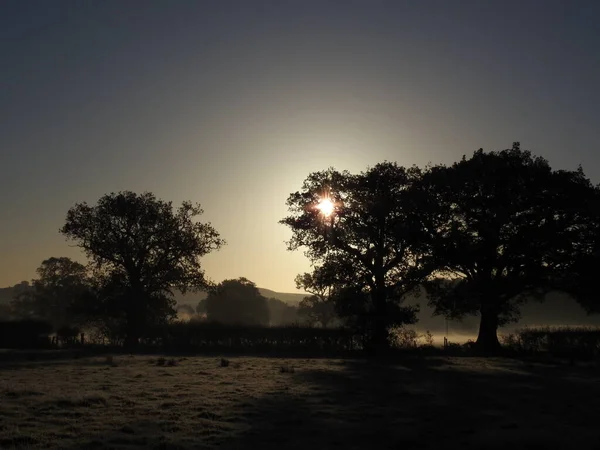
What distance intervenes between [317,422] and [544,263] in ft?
112

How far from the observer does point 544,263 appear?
43.8 m

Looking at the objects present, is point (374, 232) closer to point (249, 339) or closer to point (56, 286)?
point (249, 339)

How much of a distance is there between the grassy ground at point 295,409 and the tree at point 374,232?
54.7 ft

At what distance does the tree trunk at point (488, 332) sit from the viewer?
44.4 m

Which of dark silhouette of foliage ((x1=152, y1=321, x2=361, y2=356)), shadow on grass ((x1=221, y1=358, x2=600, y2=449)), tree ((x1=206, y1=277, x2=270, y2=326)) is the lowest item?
shadow on grass ((x1=221, y1=358, x2=600, y2=449))

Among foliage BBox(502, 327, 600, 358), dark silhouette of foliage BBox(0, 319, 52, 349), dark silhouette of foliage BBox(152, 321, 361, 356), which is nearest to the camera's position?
foliage BBox(502, 327, 600, 358)

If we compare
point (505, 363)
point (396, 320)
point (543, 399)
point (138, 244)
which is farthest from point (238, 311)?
point (543, 399)

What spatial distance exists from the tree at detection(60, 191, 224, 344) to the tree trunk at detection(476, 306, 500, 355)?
28.6 meters

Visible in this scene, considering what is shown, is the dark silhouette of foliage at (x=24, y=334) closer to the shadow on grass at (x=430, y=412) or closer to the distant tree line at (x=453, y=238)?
the distant tree line at (x=453, y=238)

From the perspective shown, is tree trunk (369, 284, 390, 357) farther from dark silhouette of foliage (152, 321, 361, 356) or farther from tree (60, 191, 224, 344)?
tree (60, 191, 224, 344)

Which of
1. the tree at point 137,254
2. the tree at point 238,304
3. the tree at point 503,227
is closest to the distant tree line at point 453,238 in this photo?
the tree at point 503,227

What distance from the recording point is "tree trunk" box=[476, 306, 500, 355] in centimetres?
4438

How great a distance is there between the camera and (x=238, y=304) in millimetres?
132875

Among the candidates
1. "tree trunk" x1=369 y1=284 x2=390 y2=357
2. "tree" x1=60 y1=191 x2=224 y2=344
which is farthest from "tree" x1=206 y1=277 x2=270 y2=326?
"tree trunk" x1=369 y1=284 x2=390 y2=357
